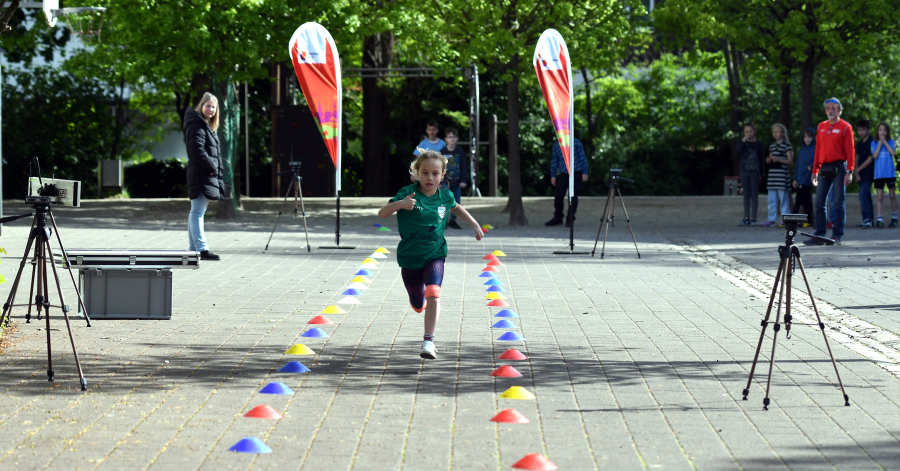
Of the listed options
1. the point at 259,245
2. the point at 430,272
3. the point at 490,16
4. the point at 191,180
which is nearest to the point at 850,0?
the point at 490,16

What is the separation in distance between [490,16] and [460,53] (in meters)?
0.93

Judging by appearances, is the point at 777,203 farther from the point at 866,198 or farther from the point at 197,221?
the point at 197,221

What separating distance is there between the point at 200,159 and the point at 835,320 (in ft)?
23.4

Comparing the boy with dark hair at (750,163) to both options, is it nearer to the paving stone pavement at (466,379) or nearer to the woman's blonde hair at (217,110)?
the paving stone pavement at (466,379)

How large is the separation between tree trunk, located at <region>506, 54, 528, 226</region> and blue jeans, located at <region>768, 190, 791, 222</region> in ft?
14.4

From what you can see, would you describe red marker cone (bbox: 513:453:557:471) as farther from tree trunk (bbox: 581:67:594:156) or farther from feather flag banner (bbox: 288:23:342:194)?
tree trunk (bbox: 581:67:594:156)

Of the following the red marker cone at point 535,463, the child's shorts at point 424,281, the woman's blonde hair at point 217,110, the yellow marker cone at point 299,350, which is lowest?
→ the red marker cone at point 535,463

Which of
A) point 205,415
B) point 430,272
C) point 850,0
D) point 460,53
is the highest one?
point 850,0

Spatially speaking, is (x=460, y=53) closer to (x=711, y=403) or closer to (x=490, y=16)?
(x=490, y=16)

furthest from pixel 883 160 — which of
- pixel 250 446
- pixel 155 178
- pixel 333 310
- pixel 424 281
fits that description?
pixel 155 178

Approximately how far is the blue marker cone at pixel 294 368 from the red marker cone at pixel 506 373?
3.67 ft

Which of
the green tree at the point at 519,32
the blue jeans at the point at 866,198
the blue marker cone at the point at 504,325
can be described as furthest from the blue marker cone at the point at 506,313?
the blue jeans at the point at 866,198

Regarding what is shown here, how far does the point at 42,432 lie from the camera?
4.57 metres

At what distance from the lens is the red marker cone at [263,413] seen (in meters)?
4.90
